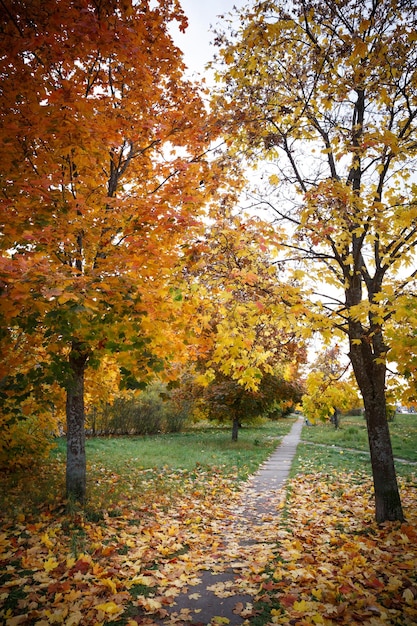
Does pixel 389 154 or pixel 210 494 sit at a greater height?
pixel 389 154

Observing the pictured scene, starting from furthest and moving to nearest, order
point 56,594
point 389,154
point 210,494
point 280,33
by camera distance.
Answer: point 210,494 → point 280,33 → point 389,154 → point 56,594

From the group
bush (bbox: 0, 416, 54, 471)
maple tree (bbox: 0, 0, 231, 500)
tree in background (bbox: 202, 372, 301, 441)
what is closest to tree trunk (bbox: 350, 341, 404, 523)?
maple tree (bbox: 0, 0, 231, 500)

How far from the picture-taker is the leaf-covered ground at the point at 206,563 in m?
3.34

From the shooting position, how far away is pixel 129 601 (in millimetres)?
3615

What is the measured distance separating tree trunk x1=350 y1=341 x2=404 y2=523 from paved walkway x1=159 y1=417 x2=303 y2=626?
180cm

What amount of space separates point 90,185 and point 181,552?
5627mm

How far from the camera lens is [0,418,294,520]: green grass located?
6551mm

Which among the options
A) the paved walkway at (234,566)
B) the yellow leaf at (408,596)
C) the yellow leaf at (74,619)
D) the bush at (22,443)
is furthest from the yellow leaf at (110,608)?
the bush at (22,443)

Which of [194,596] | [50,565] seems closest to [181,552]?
[194,596]

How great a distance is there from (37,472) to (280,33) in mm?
10029

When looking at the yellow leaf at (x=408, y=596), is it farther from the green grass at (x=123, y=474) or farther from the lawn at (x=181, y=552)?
the green grass at (x=123, y=474)

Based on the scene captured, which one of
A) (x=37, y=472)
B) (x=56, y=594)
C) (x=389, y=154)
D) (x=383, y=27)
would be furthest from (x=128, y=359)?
(x=37, y=472)

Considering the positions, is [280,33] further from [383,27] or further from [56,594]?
[56,594]

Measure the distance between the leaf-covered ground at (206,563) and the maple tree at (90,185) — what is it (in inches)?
62.1
